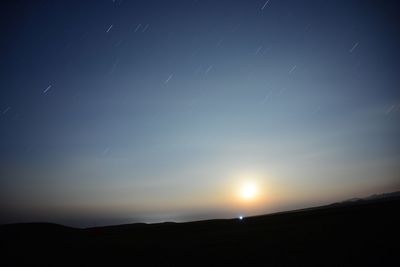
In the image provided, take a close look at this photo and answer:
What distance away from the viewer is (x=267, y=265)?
13820 millimetres

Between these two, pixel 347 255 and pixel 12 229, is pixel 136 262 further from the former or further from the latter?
pixel 12 229

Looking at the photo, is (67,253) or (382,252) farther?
(67,253)

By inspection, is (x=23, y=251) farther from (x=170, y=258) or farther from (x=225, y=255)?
(x=225, y=255)

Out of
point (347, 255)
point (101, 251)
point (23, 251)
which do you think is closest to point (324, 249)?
point (347, 255)

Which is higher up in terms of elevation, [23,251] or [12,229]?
[12,229]

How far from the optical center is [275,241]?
19.3m

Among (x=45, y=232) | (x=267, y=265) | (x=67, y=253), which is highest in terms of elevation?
(x=45, y=232)

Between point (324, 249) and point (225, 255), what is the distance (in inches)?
195

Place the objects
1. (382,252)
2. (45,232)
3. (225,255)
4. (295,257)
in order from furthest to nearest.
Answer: (45,232), (225,255), (295,257), (382,252)

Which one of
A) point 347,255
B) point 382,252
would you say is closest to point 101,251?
point 347,255

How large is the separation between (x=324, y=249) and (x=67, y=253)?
53.6ft

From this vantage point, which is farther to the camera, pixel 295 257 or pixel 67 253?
pixel 67 253

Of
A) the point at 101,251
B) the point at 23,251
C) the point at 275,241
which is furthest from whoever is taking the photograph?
the point at 23,251

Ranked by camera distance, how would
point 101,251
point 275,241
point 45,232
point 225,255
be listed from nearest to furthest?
point 225,255 < point 275,241 < point 101,251 < point 45,232
